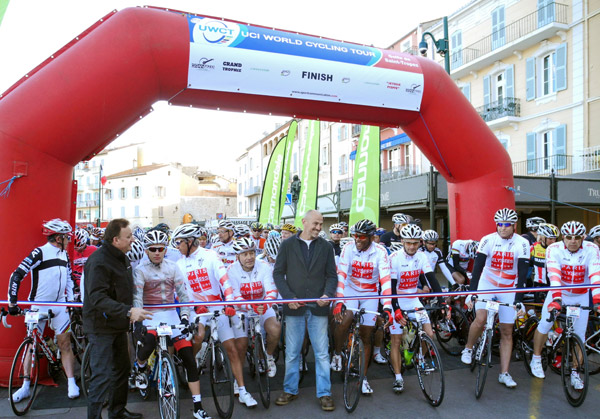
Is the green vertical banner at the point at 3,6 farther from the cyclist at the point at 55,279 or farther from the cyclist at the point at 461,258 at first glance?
the cyclist at the point at 461,258

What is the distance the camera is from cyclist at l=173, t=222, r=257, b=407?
5242 mm

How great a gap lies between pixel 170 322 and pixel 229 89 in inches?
138

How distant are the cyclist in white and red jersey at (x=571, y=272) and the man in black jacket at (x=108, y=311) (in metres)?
4.80

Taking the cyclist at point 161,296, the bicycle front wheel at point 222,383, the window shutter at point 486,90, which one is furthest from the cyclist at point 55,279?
the window shutter at point 486,90

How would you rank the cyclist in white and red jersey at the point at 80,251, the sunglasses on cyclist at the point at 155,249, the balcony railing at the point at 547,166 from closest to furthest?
the sunglasses on cyclist at the point at 155,249 < the cyclist in white and red jersey at the point at 80,251 < the balcony railing at the point at 547,166

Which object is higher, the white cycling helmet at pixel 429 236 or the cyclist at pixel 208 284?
the white cycling helmet at pixel 429 236

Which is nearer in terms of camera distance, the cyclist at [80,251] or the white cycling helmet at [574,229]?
the white cycling helmet at [574,229]

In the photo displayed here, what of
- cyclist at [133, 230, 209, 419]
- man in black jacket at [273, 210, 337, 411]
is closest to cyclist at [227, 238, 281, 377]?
man in black jacket at [273, 210, 337, 411]

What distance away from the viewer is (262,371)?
242 inches

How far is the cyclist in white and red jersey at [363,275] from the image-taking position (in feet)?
18.4

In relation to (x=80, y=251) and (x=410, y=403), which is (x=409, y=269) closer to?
(x=410, y=403)

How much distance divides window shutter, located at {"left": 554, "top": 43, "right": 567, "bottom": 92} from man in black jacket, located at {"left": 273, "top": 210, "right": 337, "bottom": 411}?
1970cm

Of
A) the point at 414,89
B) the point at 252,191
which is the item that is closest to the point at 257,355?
the point at 414,89

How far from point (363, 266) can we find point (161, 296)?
2.52m
